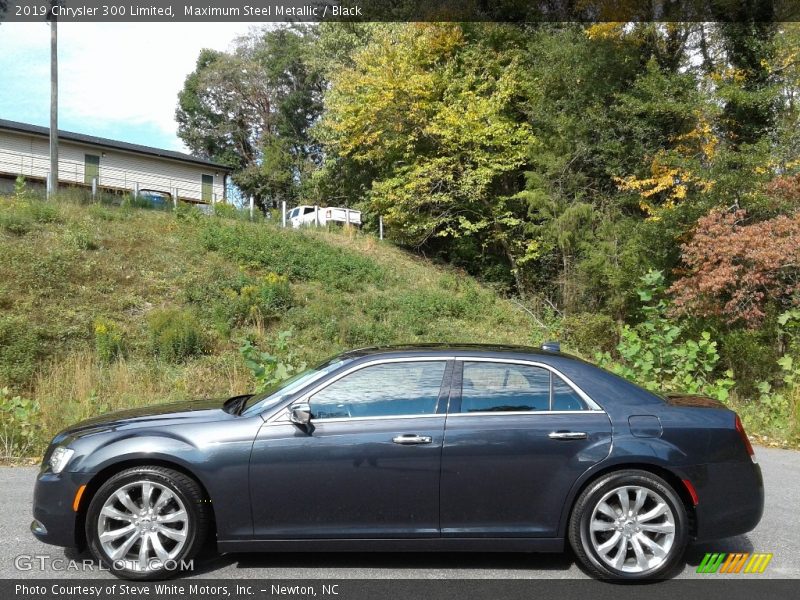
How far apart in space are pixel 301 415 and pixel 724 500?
2.78 m

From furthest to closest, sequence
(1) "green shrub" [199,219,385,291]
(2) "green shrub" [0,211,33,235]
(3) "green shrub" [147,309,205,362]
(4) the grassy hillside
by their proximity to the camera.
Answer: (1) "green shrub" [199,219,385,291] → (2) "green shrub" [0,211,33,235] → (3) "green shrub" [147,309,205,362] → (4) the grassy hillside

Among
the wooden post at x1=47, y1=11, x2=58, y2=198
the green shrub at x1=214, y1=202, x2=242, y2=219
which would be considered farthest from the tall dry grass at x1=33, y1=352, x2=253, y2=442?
the wooden post at x1=47, y1=11, x2=58, y2=198

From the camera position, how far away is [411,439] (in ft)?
13.7

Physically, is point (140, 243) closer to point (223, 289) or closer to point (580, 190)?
point (223, 289)

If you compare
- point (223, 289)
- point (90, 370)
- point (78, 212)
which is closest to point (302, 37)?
point (78, 212)

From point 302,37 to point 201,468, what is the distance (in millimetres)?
43603

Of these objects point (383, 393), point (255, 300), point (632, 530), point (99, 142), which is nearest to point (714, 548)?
point (632, 530)

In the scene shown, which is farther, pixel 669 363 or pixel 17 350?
pixel 17 350

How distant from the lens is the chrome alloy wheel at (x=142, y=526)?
4.11 metres

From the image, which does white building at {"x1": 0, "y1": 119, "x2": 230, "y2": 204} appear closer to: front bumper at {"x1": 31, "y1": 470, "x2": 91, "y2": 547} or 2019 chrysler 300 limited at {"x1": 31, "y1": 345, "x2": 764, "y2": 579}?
front bumper at {"x1": 31, "y1": 470, "x2": 91, "y2": 547}

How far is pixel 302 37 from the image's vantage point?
4331 centimetres

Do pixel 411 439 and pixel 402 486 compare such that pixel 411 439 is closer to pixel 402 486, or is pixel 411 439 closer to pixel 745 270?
pixel 402 486

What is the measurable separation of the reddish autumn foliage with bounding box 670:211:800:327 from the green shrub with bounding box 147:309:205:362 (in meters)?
9.92

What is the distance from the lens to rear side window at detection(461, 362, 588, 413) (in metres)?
4.38
